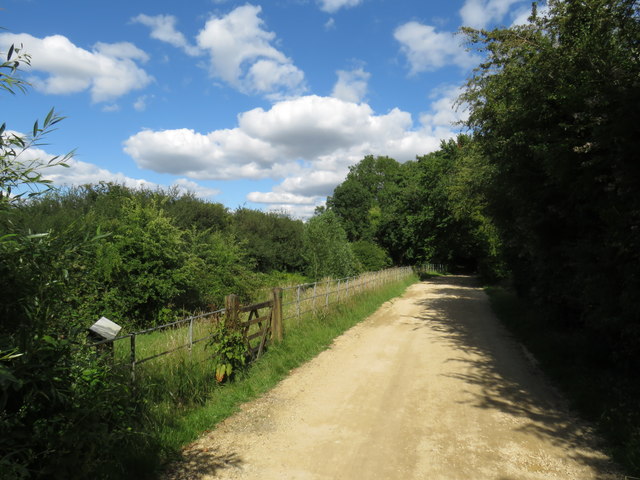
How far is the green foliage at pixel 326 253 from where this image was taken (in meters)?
31.3

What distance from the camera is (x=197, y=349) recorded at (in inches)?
257

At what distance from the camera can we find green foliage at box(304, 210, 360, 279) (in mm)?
31312

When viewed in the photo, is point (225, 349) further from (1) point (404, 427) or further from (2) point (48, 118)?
(2) point (48, 118)

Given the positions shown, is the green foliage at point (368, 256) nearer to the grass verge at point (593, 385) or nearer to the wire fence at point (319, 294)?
the wire fence at point (319, 294)

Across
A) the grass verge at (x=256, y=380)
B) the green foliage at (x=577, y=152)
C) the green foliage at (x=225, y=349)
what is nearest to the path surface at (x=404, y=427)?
the grass verge at (x=256, y=380)

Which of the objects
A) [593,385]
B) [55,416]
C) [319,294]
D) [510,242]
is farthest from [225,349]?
[510,242]

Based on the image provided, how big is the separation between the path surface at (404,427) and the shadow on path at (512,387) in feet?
0.07

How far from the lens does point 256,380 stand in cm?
687

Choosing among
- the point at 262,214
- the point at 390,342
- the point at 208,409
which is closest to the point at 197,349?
the point at 208,409

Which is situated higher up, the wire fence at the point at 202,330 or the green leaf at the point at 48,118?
the green leaf at the point at 48,118

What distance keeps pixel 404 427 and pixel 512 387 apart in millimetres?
2704

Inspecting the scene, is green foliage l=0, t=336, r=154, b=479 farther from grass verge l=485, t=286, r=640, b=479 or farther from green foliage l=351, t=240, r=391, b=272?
green foliage l=351, t=240, r=391, b=272

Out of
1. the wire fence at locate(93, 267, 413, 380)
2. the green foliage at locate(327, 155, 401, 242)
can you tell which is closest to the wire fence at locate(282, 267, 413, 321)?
the wire fence at locate(93, 267, 413, 380)

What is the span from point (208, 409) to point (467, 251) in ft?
137
